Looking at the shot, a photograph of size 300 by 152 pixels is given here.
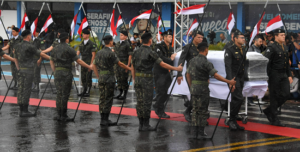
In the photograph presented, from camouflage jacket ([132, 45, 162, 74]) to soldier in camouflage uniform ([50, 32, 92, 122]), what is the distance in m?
1.46

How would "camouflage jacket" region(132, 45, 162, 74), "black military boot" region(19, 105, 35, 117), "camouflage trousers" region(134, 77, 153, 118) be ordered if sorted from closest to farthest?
"camouflage jacket" region(132, 45, 162, 74) → "camouflage trousers" region(134, 77, 153, 118) → "black military boot" region(19, 105, 35, 117)

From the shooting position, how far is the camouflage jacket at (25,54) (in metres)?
9.72

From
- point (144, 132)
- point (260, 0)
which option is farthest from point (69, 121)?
point (260, 0)

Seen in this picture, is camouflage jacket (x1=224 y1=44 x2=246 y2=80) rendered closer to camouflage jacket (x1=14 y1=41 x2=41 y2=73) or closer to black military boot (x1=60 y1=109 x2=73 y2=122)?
black military boot (x1=60 y1=109 x2=73 y2=122)

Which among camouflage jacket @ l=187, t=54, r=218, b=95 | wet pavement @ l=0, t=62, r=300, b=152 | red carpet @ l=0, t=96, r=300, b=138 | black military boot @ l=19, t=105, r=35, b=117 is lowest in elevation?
red carpet @ l=0, t=96, r=300, b=138

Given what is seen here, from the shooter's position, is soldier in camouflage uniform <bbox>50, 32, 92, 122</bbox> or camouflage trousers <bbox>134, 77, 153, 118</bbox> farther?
soldier in camouflage uniform <bbox>50, 32, 92, 122</bbox>

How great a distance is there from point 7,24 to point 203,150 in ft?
79.5

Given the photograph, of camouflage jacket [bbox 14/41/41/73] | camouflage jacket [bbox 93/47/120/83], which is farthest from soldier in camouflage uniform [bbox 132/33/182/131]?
camouflage jacket [bbox 14/41/41/73]

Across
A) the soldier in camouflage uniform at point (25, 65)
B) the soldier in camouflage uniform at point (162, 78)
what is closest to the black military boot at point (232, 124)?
the soldier in camouflage uniform at point (162, 78)

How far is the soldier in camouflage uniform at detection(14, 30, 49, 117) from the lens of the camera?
31.9 ft

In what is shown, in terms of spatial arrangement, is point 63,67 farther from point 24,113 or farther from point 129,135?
point 129,135

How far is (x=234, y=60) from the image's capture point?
860cm

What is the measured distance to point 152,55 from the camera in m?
8.12

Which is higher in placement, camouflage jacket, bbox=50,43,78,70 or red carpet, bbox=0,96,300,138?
camouflage jacket, bbox=50,43,78,70
